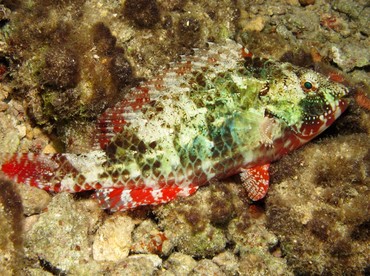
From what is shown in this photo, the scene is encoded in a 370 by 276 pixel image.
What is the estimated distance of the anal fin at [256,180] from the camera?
174 inches

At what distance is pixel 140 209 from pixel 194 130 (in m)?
1.27

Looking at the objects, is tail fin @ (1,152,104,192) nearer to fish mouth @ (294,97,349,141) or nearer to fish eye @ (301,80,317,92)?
fish mouth @ (294,97,349,141)

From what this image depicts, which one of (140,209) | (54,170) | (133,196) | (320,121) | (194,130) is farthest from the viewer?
(140,209)

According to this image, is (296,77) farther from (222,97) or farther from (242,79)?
(222,97)

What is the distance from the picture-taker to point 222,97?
417cm

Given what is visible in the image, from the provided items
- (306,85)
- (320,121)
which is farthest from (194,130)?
(320,121)

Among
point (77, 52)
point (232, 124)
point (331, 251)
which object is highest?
point (77, 52)

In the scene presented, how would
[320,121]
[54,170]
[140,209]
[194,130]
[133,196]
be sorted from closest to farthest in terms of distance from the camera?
1. [54,170]
2. [194,130]
3. [133,196]
4. [320,121]
5. [140,209]

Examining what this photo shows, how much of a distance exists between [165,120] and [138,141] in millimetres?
386

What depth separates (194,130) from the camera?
4105mm

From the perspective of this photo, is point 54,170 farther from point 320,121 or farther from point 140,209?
point 320,121

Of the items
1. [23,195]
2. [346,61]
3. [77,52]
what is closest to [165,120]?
[77,52]

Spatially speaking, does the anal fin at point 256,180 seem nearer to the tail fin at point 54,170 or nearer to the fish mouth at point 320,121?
the fish mouth at point 320,121

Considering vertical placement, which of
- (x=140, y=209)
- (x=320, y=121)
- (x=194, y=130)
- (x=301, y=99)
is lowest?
(x=140, y=209)
